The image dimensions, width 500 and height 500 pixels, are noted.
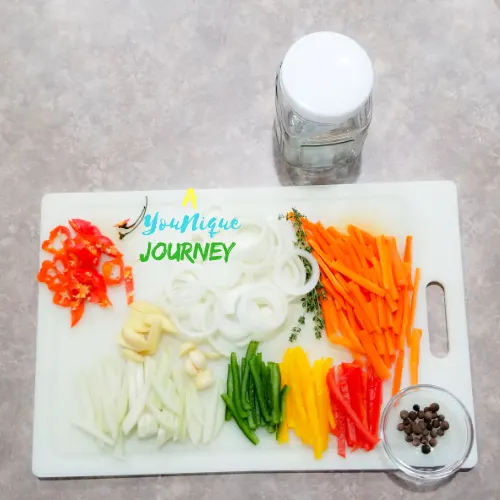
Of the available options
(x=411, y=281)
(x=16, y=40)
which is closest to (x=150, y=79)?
(x=16, y=40)

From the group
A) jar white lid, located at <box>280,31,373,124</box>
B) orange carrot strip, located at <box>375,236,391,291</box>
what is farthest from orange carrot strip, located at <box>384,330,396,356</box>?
jar white lid, located at <box>280,31,373,124</box>

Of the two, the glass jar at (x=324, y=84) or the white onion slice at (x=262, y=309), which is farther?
the white onion slice at (x=262, y=309)

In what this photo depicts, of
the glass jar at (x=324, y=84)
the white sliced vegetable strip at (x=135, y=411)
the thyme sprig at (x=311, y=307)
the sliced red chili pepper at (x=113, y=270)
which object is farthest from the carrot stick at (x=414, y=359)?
the sliced red chili pepper at (x=113, y=270)

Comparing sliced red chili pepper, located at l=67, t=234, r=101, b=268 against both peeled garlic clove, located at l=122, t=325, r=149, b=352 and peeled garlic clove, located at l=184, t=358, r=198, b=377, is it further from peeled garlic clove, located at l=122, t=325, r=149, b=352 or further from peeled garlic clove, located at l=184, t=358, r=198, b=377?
peeled garlic clove, located at l=184, t=358, r=198, b=377

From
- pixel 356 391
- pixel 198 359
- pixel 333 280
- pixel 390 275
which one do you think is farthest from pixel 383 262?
pixel 198 359

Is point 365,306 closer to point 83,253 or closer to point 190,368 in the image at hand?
point 190,368

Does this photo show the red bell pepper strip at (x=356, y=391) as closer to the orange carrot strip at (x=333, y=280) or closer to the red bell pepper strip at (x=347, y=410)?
the red bell pepper strip at (x=347, y=410)
